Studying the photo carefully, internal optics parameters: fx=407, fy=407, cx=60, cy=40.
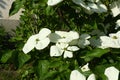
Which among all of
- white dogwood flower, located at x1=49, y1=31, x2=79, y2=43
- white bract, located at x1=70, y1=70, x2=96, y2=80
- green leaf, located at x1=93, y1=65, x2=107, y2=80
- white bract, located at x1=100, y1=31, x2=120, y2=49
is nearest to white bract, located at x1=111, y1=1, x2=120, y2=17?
white bract, located at x1=100, y1=31, x2=120, y2=49

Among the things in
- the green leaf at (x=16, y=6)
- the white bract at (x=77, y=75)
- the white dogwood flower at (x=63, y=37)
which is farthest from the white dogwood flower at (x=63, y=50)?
the green leaf at (x=16, y=6)

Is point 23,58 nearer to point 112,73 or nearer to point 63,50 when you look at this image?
point 63,50

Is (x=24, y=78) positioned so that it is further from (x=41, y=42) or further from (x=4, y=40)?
(x=41, y=42)

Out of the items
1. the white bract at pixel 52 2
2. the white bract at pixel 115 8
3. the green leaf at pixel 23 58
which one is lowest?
the green leaf at pixel 23 58

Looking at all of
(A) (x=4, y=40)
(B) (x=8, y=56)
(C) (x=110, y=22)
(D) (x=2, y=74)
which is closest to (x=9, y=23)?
(A) (x=4, y=40)

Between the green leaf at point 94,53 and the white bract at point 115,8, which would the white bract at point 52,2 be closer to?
the green leaf at point 94,53

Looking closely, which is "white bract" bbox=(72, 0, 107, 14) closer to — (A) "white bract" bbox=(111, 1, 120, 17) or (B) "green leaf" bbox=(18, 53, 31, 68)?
(A) "white bract" bbox=(111, 1, 120, 17)

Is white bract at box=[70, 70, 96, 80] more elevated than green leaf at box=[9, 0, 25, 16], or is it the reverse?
green leaf at box=[9, 0, 25, 16]
